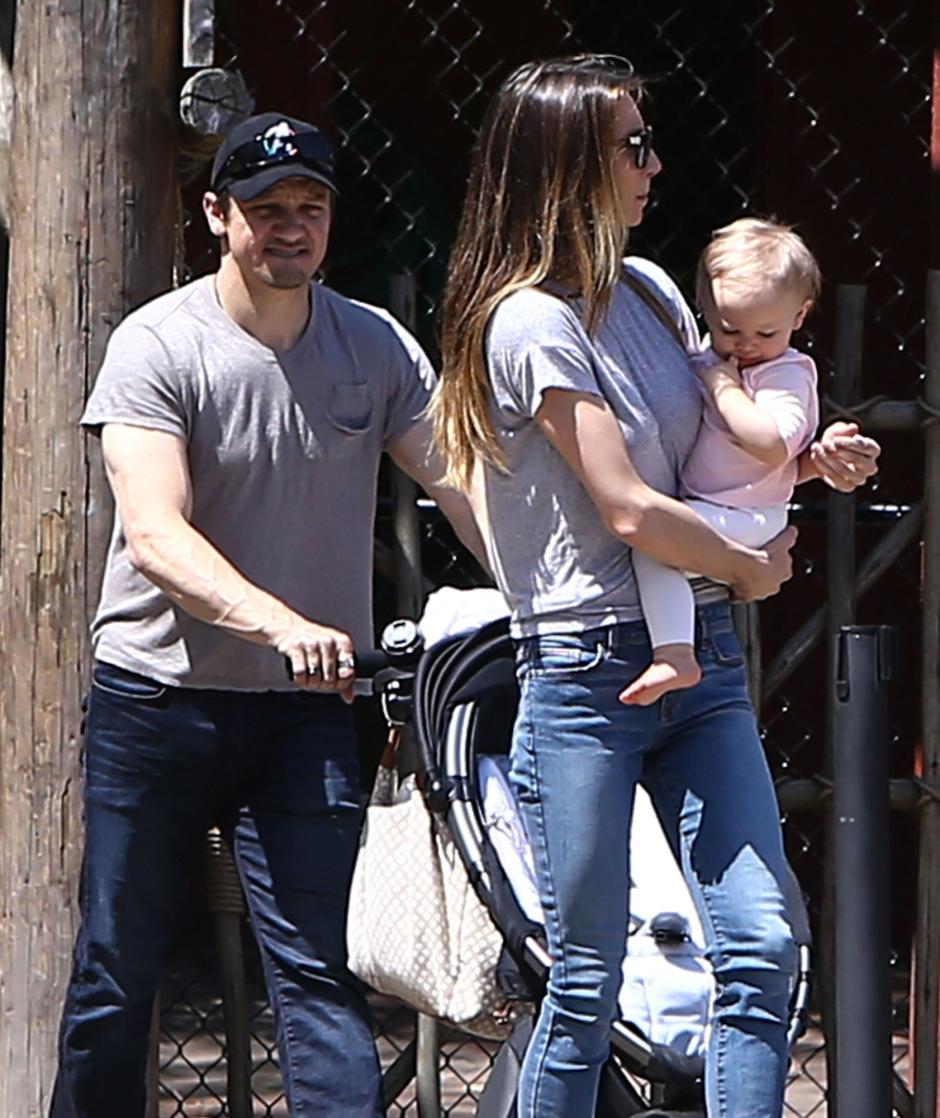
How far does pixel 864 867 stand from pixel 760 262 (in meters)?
0.93

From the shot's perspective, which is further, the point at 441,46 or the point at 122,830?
the point at 441,46

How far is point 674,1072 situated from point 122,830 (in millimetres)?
952

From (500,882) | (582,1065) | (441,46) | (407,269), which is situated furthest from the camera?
(441,46)

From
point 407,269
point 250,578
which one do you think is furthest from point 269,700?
point 407,269

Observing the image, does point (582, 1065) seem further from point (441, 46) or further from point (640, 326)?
point (441, 46)

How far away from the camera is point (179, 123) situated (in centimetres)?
408

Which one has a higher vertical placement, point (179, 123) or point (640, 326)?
point (179, 123)

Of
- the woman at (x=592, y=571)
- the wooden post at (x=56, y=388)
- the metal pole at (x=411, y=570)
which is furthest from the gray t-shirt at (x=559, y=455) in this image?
the metal pole at (x=411, y=570)

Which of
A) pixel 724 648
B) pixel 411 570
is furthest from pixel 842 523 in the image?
pixel 724 648

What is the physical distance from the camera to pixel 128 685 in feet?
12.0

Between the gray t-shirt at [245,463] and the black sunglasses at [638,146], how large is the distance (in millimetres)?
623

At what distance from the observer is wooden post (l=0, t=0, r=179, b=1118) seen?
400 centimetres

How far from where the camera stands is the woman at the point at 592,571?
10.9 feet

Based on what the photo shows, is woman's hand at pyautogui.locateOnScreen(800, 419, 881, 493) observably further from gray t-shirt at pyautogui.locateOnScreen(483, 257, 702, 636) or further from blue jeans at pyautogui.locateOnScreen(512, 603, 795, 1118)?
blue jeans at pyautogui.locateOnScreen(512, 603, 795, 1118)
